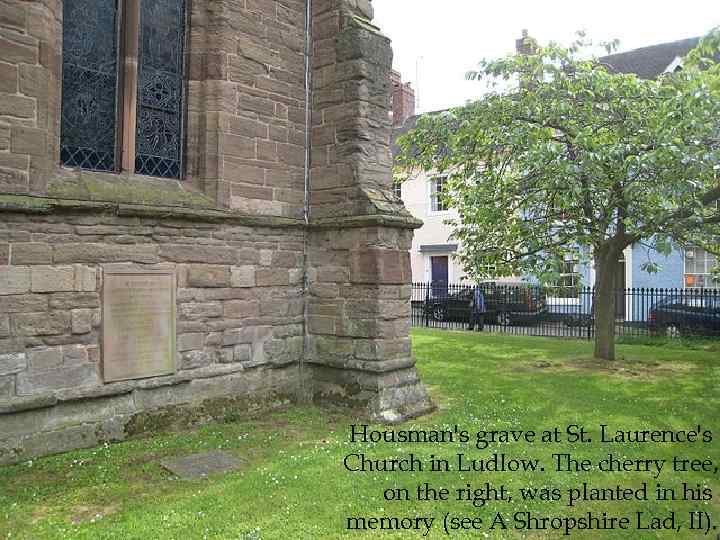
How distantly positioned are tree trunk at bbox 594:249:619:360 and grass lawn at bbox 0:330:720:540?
2726 mm

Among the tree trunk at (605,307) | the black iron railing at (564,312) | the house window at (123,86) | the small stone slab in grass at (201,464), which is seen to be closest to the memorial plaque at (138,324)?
the small stone slab in grass at (201,464)

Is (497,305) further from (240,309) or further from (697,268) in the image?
(240,309)

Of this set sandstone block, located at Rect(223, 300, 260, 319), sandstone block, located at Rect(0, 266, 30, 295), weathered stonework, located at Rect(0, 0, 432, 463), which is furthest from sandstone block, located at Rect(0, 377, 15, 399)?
sandstone block, located at Rect(223, 300, 260, 319)

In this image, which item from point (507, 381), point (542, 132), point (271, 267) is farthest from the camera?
point (542, 132)

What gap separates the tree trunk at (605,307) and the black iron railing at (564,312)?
343cm

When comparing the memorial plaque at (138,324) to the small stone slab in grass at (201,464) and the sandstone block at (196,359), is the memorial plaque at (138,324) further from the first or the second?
the small stone slab in grass at (201,464)

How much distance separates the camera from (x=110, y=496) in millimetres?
4590

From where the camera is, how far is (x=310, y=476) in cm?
502

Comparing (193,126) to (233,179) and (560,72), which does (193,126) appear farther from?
(560,72)

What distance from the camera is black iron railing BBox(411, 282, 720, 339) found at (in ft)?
53.8

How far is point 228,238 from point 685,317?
14214 mm

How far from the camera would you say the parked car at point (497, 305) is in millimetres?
19703

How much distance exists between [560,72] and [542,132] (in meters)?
1.37

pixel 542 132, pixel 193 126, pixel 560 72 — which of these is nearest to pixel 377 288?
pixel 193 126
